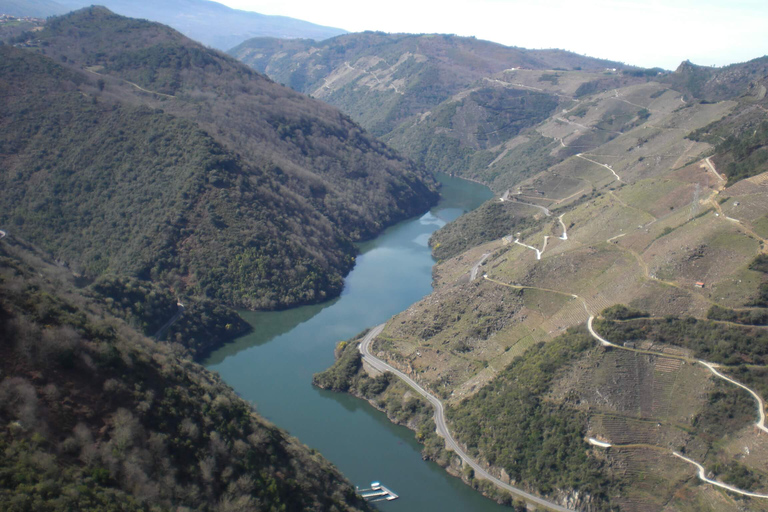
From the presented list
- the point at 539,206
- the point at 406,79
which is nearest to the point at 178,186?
the point at 539,206

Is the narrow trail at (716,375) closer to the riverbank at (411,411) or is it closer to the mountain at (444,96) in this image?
the riverbank at (411,411)

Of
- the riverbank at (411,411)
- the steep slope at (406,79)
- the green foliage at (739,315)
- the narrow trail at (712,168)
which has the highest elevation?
the steep slope at (406,79)

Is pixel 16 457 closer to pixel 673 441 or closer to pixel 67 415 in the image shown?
pixel 67 415

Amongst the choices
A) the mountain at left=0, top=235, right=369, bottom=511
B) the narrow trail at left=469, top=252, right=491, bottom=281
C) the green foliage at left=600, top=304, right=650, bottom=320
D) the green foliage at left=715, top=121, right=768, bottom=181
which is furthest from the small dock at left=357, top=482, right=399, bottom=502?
the green foliage at left=715, top=121, right=768, bottom=181

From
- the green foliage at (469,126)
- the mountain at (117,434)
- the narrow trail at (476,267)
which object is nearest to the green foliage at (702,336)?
the narrow trail at (476,267)

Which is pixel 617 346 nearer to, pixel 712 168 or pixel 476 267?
pixel 476 267

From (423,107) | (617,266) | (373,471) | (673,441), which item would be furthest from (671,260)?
(423,107)
